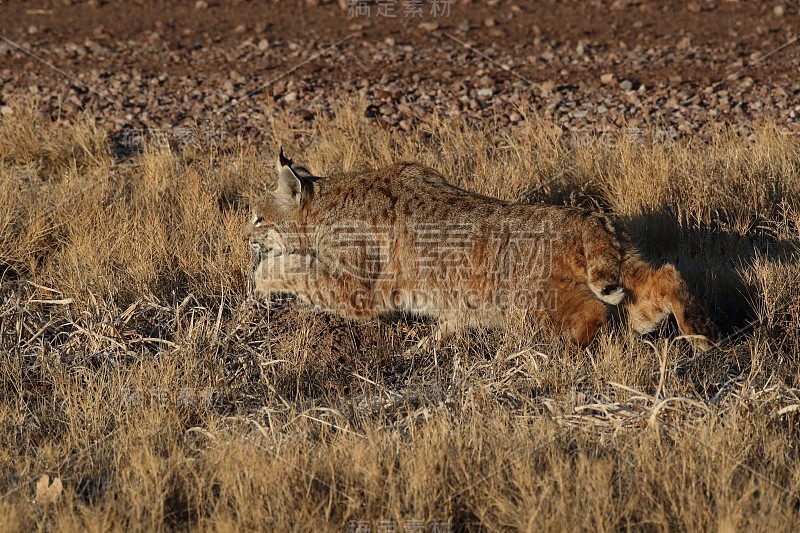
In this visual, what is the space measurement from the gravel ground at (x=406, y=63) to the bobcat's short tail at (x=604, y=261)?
12.6 feet

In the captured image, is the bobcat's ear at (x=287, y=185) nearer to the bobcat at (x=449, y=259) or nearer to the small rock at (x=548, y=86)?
the bobcat at (x=449, y=259)

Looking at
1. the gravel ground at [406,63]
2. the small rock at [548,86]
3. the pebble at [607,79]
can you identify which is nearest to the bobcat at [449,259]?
the gravel ground at [406,63]

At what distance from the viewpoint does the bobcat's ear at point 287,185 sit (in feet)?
21.0

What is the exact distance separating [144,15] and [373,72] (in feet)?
14.8

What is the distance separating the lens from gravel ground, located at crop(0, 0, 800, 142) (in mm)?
10023

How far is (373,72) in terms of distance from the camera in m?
11.4

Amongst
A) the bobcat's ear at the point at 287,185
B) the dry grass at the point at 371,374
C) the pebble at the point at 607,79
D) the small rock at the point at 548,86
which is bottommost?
the dry grass at the point at 371,374

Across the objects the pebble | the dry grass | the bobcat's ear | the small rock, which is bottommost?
the dry grass

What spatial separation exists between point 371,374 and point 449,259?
82cm

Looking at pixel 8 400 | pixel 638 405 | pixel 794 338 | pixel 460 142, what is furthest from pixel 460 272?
pixel 460 142

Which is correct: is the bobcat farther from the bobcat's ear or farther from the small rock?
the small rock

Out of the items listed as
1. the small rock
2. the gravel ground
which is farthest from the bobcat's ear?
the small rock

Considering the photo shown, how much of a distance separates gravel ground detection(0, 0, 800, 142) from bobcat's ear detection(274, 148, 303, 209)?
10.6 feet

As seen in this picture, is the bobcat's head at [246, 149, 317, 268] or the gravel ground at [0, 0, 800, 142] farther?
the gravel ground at [0, 0, 800, 142]
